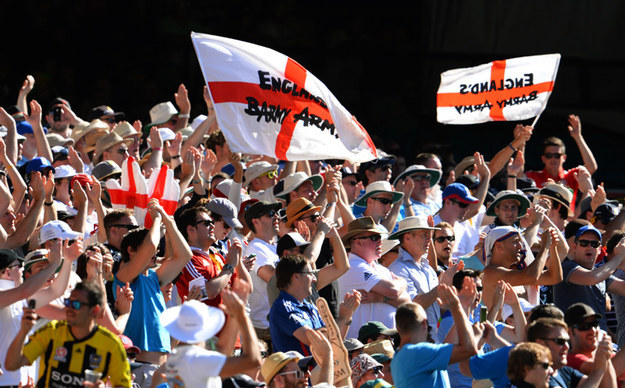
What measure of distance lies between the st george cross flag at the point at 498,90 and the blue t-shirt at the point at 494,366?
5.83m

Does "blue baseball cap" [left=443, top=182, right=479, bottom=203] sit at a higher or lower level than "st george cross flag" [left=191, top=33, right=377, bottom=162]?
lower

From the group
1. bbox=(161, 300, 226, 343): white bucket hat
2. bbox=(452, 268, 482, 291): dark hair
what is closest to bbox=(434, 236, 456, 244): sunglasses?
bbox=(452, 268, 482, 291): dark hair

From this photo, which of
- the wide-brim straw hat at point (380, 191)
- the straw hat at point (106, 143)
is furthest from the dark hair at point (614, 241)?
the straw hat at point (106, 143)

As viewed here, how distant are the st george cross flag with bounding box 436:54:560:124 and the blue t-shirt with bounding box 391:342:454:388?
18.9 ft

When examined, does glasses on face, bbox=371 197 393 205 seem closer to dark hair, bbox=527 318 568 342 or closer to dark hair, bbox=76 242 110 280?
dark hair, bbox=76 242 110 280

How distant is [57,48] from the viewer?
1504 centimetres

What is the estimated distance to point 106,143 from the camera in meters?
10.5

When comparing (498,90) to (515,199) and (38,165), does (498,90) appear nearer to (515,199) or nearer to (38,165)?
(515,199)

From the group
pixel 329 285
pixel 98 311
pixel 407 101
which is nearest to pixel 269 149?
pixel 329 285

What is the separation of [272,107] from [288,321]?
88.3 inches

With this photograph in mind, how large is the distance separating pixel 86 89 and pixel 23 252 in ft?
23.2

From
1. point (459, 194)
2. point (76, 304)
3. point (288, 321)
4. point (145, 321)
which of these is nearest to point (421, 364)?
point (288, 321)

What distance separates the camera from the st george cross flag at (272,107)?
892 cm

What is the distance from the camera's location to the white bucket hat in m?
5.68
